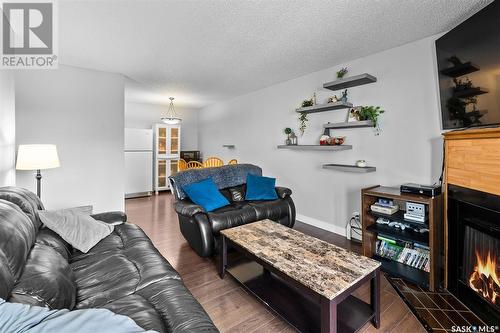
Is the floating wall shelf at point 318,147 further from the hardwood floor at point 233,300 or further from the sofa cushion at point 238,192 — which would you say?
the hardwood floor at point 233,300

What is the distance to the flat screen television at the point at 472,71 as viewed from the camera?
1714 mm

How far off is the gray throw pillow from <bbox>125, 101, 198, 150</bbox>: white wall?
4.94 meters

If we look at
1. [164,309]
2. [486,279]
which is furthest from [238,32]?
[486,279]

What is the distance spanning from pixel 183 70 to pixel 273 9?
79.4 inches

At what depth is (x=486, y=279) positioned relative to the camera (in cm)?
175

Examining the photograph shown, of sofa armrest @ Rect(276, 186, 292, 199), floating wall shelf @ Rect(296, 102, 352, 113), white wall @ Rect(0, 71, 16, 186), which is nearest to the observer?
white wall @ Rect(0, 71, 16, 186)

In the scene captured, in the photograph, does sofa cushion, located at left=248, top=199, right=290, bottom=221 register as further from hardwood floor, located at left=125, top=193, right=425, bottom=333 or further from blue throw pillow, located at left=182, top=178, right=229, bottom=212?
hardwood floor, located at left=125, top=193, right=425, bottom=333

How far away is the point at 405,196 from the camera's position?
89.2 inches

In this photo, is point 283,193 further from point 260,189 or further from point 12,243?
point 12,243

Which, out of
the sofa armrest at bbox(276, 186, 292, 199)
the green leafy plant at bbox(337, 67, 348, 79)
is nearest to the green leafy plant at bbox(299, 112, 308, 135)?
the green leafy plant at bbox(337, 67, 348, 79)

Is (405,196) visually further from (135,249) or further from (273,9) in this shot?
(135,249)

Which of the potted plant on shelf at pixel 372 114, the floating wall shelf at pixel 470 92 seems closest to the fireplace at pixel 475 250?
the floating wall shelf at pixel 470 92

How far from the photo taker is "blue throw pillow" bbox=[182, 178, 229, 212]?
9.47ft

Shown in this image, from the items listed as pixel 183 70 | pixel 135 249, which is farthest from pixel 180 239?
pixel 183 70
